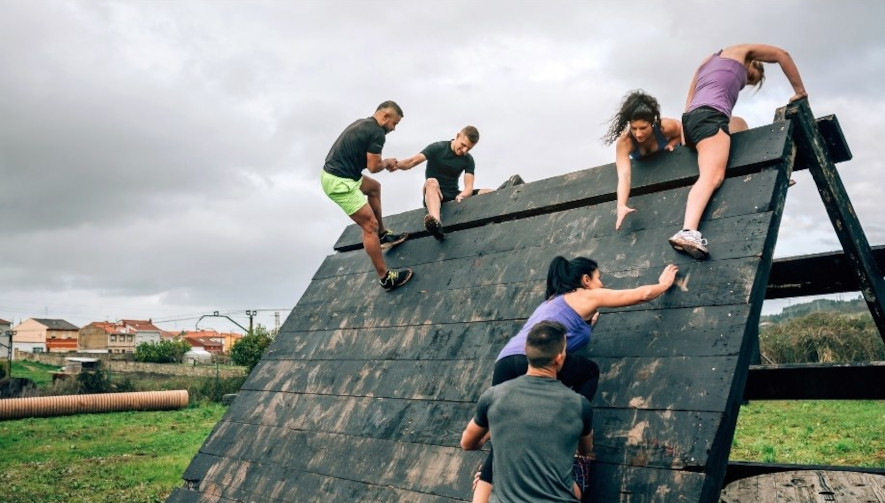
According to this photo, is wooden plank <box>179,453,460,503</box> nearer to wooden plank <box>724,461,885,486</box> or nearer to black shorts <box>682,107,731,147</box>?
black shorts <box>682,107,731,147</box>

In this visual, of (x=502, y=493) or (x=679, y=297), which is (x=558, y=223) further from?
(x=502, y=493)

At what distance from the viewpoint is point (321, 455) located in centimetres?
388

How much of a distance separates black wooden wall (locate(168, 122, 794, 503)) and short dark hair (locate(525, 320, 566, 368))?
1.51ft

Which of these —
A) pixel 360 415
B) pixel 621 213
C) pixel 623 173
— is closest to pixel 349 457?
pixel 360 415

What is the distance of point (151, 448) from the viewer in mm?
13859

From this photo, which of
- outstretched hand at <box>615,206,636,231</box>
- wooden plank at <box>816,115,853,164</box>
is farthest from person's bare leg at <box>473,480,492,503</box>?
wooden plank at <box>816,115,853,164</box>

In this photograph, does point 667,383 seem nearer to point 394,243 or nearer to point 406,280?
point 406,280

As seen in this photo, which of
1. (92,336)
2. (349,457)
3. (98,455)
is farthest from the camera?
(92,336)

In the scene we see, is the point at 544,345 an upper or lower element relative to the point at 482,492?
upper

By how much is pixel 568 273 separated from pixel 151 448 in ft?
43.4

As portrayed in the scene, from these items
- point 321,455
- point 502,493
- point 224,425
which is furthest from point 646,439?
point 224,425

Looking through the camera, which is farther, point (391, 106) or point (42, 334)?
point (42, 334)

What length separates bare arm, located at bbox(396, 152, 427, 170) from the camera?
6.07 metres

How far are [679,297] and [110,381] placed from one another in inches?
1077
